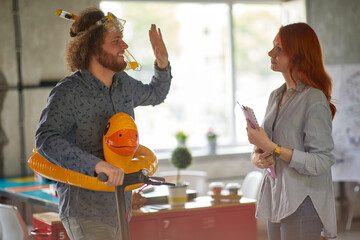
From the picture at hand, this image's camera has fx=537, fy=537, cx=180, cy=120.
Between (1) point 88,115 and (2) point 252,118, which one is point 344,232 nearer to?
(2) point 252,118

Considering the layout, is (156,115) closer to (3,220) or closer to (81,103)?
(3,220)

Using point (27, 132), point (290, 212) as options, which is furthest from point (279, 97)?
point (27, 132)

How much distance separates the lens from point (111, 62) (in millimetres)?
2246

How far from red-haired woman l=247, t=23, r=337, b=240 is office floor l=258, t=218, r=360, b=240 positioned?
8.26 ft

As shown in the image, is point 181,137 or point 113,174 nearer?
point 113,174

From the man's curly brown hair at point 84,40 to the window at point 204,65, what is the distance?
394 centimetres

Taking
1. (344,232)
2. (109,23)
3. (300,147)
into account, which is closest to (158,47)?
(109,23)

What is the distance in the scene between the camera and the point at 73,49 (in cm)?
231

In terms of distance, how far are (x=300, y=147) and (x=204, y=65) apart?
14.5 feet

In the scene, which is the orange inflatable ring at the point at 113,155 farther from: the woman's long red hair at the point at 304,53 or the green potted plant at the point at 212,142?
the green potted plant at the point at 212,142

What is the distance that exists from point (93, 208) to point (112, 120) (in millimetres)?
375

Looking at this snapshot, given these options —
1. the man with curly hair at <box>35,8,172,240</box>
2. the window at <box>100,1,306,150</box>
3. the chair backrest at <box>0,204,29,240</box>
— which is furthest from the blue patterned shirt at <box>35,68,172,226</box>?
the window at <box>100,1,306,150</box>

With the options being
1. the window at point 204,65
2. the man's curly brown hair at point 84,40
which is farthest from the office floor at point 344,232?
the man's curly brown hair at point 84,40

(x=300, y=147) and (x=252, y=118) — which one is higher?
(x=252, y=118)
